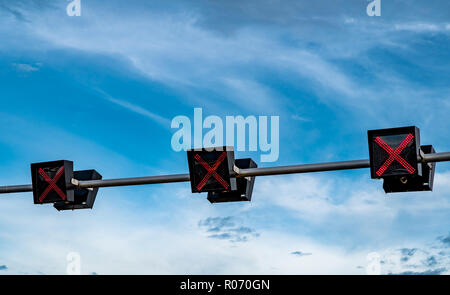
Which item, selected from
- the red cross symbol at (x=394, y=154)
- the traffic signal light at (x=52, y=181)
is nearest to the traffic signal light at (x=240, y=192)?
the red cross symbol at (x=394, y=154)

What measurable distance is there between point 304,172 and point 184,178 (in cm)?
235

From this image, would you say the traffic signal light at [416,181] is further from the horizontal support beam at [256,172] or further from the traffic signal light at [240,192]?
the traffic signal light at [240,192]

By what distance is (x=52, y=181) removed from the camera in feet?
39.8

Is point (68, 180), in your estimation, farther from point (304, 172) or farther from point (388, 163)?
point (388, 163)

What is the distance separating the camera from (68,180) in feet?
39.5

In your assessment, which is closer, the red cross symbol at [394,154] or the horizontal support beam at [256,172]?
the red cross symbol at [394,154]

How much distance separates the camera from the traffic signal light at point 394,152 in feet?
32.0

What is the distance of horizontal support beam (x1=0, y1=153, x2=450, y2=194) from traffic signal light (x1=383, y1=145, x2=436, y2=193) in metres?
0.19

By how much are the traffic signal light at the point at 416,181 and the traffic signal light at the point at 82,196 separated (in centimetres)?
604

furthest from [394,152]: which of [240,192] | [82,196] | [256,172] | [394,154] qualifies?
[82,196]

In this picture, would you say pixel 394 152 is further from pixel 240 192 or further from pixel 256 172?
pixel 240 192
